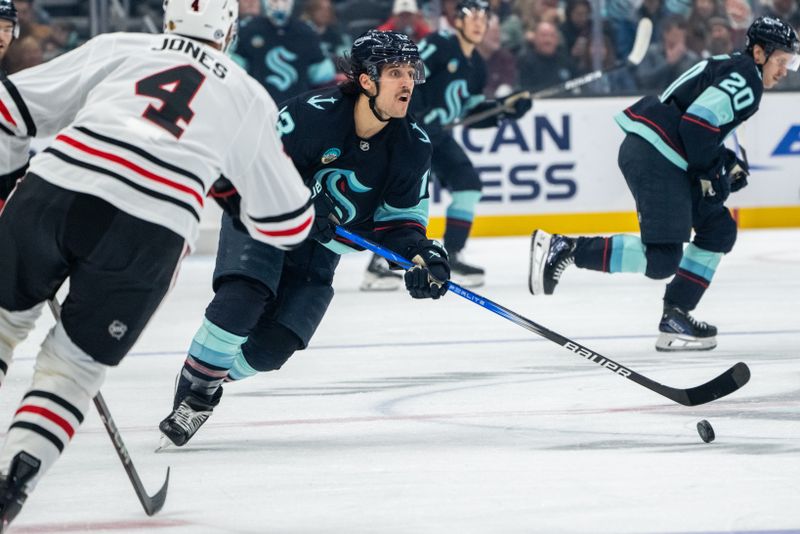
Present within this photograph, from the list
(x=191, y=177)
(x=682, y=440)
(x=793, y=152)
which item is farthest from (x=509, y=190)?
(x=191, y=177)

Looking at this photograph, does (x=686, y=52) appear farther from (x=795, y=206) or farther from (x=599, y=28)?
(x=795, y=206)

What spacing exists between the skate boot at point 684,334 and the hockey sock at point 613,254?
19 centimetres

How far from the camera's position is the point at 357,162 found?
137 inches

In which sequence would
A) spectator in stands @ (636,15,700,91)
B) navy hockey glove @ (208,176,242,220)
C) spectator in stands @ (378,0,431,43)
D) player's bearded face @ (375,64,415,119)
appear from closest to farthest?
navy hockey glove @ (208,176,242,220)
player's bearded face @ (375,64,415,119)
spectator in stands @ (378,0,431,43)
spectator in stands @ (636,15,700,91)

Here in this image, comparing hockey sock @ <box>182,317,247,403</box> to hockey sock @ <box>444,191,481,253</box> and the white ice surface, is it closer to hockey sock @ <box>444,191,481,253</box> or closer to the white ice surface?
the white ice surface

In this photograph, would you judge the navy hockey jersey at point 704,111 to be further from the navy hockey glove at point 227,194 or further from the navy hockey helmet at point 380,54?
the navy hockey glove at point 227,194

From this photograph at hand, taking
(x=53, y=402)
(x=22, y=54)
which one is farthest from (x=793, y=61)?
(x=22, y=54)

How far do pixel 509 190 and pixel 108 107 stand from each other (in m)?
6.03

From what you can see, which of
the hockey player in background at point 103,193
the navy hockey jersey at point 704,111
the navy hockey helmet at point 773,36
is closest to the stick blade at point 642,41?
the navy hockey jersey at point 704,111

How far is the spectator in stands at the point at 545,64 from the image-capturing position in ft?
27.8

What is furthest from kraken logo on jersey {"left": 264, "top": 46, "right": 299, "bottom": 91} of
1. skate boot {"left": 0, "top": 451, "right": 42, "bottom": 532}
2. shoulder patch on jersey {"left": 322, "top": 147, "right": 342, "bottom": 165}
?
skate boot {"left": 0, "top": 451, "right": 42, "bottom": 532}

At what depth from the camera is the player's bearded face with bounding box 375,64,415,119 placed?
131 inches

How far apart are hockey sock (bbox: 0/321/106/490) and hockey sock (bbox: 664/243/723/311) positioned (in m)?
2.80

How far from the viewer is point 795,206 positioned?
8.62 m
